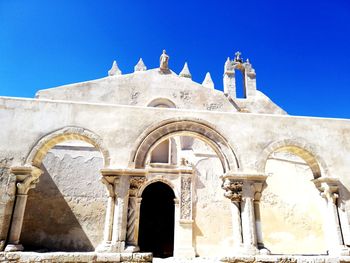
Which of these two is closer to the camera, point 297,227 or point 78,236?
point 78,236

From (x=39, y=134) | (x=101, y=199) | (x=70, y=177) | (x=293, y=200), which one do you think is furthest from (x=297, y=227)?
(x=39, y=134)

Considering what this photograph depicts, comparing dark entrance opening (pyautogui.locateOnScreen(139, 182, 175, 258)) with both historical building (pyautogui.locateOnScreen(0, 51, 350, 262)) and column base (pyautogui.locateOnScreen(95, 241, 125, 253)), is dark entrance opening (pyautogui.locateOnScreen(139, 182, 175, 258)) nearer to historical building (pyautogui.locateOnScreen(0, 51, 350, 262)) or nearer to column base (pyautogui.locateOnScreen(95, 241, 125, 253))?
historical building (pyautogui.locateOnScreen(0, 51, 350, 262))

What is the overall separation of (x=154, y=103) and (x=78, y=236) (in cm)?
628

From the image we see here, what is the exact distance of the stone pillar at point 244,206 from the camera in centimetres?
640

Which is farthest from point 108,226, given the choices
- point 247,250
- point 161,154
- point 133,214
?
point 161,154

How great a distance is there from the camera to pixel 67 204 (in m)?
9.91

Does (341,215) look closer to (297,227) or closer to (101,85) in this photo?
(297,227)

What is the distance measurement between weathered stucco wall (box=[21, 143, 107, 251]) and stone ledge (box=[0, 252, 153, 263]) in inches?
158

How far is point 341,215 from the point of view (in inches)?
268

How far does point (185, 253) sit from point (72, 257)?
5.05m

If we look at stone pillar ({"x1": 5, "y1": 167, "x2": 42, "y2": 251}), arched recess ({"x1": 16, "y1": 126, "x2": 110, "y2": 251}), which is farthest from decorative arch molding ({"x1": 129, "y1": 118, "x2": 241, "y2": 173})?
arched recess ({"x1": 16, "y1": 126, "x2": 110, "y2": 251})

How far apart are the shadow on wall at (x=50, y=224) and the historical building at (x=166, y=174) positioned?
0.11 feet

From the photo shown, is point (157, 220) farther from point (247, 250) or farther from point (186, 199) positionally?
point (247, 250)

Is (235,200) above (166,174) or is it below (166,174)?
below
